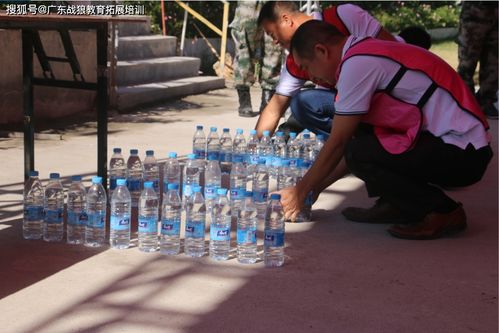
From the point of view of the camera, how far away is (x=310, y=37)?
5.14 meters

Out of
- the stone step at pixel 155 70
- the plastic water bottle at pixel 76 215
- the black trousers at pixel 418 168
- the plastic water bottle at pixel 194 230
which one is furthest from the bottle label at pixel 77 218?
the stone step at pixel 155 70

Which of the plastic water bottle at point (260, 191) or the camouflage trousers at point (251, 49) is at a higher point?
the camouflage trousers at point (251, 49)

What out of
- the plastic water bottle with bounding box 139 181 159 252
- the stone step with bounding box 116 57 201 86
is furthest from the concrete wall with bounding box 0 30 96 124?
the plastic water bottle with bounding box 139 181 159 252

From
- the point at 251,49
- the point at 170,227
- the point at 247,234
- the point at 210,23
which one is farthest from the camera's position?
the point at 210,23

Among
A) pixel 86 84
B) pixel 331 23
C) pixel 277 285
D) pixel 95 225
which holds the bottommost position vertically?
pixel 277 285

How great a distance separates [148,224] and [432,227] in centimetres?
180

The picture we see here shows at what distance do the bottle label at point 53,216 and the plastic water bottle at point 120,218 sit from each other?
325 mm

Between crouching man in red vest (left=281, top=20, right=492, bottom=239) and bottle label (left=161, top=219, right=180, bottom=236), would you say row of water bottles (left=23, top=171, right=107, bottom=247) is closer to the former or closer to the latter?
bottle label (left=161, top=219, right=180, bottom=236)

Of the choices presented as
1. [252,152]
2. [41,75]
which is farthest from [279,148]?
[41,75]

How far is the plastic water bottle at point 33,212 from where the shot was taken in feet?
17.3

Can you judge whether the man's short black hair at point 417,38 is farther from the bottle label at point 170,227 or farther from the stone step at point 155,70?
the stone step at point 155,70

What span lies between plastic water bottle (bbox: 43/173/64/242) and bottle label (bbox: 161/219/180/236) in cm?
66

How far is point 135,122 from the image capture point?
33.8 feet

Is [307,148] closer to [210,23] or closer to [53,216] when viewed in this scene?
[53,216]
